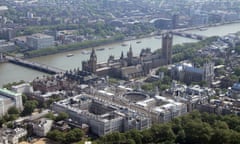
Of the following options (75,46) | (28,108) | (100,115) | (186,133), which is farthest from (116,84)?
(75,46)

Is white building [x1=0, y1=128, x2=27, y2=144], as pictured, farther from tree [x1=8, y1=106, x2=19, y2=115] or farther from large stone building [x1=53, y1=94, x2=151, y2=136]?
large stone building [x1=53, y1=94, x2=151, y2=136]

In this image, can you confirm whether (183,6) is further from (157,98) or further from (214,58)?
(157,98)

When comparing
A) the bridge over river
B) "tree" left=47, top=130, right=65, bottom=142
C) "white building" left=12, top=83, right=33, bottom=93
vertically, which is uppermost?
"white building" left=12, top=83, right=33, bottom=93

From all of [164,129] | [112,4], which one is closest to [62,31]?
[112,4]

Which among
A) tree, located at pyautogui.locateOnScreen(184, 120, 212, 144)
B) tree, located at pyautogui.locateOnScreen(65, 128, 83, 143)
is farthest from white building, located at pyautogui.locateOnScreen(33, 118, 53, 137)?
tree, located at pyautogui.locateOnScreen(184, 120, 212, 144)

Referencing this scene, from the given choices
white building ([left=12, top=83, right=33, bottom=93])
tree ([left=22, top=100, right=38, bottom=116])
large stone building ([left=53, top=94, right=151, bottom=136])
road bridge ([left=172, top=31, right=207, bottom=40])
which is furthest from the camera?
road bridge ([left=172, top=31, right=207, bottom=40])
